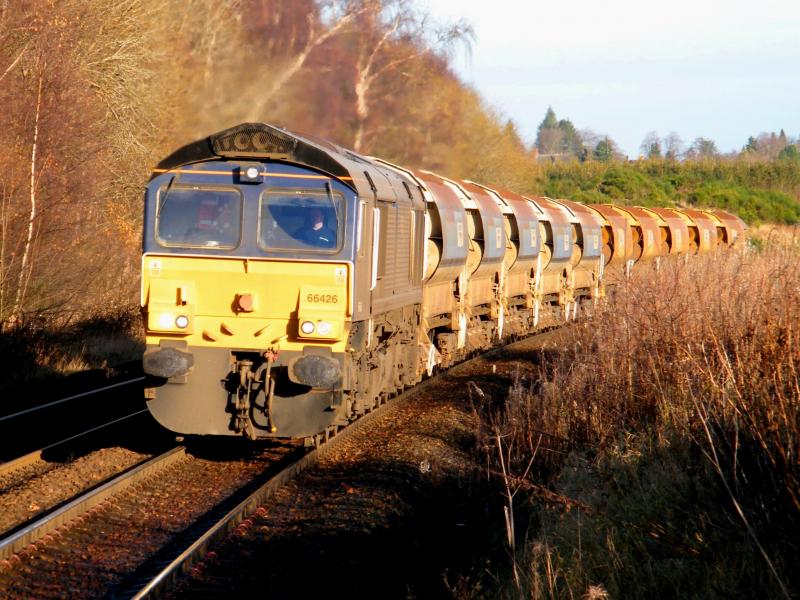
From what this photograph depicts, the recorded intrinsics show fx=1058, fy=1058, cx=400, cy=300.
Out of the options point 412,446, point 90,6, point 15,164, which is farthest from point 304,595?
point 90,6

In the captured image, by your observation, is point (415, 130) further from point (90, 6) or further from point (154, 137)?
point (90, 6)

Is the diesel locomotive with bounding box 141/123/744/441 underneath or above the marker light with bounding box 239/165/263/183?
underneath

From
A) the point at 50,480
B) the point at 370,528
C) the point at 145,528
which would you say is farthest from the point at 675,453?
the point at 50,480

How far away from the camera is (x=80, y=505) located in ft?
26.1

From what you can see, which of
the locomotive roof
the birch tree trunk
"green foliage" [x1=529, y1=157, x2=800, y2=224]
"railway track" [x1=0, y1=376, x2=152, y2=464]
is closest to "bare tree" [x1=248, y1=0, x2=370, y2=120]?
the birch tree trunk

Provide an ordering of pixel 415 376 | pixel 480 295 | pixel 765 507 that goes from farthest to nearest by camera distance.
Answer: pixel 480 295, pixel 415 376, pixel 765 507

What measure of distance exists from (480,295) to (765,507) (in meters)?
12.9

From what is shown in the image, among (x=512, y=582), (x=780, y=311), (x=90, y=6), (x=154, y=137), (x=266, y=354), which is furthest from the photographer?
(x=154, y=137)

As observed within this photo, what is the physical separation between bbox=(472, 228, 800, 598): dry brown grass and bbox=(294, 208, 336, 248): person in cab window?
2.30 m

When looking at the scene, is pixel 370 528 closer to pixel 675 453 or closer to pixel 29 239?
pixel 675 453

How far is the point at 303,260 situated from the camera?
31.5ft

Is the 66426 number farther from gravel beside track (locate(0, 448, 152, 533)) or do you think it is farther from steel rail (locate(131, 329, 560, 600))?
gravel beside track (locate(0, 448, 152, 533))

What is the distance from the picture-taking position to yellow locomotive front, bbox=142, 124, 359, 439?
374 inches

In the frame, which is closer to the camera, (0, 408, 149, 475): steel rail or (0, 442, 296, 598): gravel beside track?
(0, 442, 296, 598): gravel beside track
